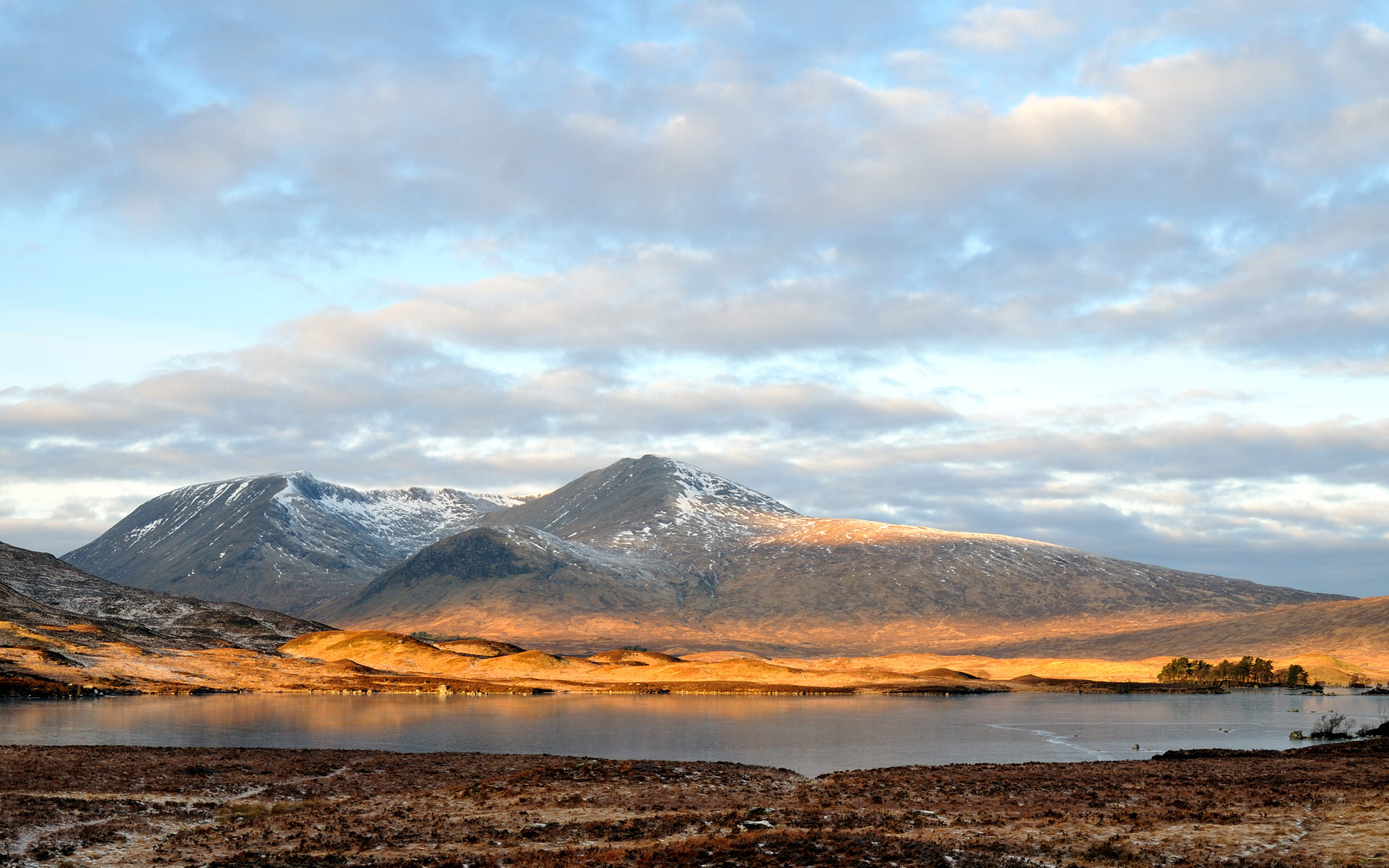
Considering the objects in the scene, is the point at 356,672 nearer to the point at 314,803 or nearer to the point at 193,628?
the point at 193,628

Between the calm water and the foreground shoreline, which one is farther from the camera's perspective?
the calm water

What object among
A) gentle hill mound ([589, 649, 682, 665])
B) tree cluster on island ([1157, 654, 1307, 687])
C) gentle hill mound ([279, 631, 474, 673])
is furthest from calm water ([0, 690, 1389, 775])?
gentle hill mound ([589, 649, 682, 665])

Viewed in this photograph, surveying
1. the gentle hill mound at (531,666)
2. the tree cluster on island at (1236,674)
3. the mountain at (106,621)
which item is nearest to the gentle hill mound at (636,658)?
the gentle hill mound at (531,666)

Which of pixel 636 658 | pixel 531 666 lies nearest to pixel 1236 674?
pixel 636 658

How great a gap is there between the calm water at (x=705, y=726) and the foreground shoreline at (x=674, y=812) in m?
13.4

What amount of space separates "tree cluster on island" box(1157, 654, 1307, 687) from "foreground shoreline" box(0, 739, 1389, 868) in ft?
454

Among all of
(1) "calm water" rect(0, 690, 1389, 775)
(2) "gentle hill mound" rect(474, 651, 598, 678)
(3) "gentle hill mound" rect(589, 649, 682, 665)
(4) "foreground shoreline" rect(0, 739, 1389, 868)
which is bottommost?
(2) "gentle hill mound" rect(474, 651, 598, 678)

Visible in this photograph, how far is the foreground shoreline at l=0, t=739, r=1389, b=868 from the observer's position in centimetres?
2739

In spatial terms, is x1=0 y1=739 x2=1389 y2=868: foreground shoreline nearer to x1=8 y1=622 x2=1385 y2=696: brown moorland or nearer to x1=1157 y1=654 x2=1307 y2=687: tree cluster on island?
x1=8 y1=622 x2=1385 y2=696: brown moorland

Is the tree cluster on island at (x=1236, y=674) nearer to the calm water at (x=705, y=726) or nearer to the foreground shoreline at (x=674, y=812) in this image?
the calm water at (x=705, y=726)

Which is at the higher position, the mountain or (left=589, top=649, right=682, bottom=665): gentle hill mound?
the mountain

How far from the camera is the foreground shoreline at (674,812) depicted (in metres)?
27.4

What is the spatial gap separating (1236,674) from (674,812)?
175597 millimetres

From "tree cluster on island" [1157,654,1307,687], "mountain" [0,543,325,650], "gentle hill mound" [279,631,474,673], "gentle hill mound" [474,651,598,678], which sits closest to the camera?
"mountain" [0,543,325,650]
